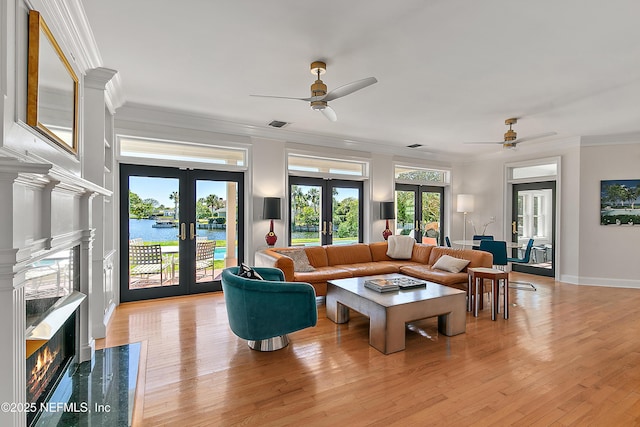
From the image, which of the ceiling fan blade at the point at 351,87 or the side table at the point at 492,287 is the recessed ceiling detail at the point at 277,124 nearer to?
the ceiling fan blade at the point at 351,87

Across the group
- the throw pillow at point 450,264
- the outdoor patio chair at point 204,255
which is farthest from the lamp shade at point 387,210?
the outdoor patio chair at point 204,255

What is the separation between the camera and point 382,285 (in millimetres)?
3654

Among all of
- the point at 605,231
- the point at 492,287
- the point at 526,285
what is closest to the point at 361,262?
the point at 492,287

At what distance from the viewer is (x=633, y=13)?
7.55 ft

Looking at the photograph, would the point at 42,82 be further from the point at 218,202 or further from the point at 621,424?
the point at 621,424

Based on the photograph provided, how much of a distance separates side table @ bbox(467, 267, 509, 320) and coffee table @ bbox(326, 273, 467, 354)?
2.45ft

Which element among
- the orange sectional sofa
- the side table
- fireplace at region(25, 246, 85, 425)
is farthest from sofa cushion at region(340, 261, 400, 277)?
fireplace at region(25, 246, 85, 425)

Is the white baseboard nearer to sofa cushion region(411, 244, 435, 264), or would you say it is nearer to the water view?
sofa cushion region(411, 244, 435, 264)

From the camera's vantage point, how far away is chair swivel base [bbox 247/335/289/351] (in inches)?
122

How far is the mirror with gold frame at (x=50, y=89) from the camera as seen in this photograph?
1.81 meters

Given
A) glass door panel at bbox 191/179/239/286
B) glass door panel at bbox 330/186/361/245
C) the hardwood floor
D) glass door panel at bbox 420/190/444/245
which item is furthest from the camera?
glass door panel at bbox 420/190/444/245

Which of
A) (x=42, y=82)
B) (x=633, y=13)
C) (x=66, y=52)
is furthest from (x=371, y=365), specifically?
(x=66, y=52)

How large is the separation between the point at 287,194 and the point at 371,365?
3.64 metres

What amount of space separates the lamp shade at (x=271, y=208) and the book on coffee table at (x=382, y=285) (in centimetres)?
206
